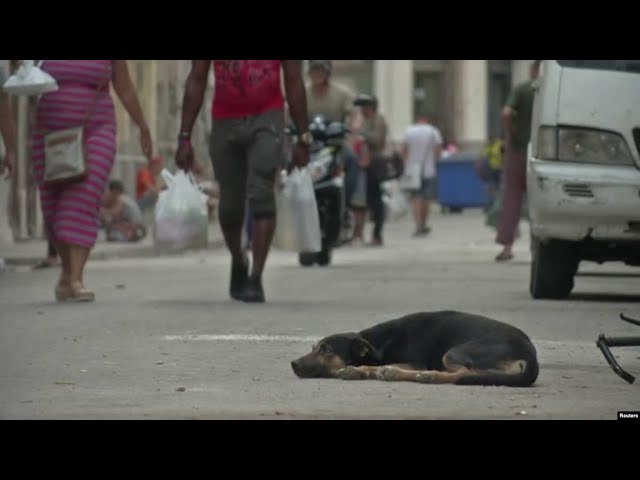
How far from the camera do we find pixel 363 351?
855cm

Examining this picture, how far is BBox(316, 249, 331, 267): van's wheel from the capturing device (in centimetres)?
1775

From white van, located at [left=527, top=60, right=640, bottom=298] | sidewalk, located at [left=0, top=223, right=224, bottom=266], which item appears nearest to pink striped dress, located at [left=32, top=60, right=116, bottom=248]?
white van, located at [left=527, top=60, right=640, bottom=298]

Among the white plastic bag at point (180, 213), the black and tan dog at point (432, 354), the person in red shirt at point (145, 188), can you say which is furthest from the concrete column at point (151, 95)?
the black and tan dog at point (432, 354)

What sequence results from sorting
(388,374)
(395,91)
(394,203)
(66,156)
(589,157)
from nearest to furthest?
(388,374)
(589,157)
(66,156)
(394,203)
(395,91)

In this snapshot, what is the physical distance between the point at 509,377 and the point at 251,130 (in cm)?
457

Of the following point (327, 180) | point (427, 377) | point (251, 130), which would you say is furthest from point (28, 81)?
point (327, 180)

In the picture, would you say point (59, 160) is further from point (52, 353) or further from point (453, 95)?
point (453, 95)

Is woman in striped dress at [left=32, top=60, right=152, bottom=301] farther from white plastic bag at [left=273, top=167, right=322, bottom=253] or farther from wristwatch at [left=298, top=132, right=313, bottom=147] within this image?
white plastic bag at [left=273, top=167, right=322, bottom=253]

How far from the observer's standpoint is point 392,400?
25.7ft

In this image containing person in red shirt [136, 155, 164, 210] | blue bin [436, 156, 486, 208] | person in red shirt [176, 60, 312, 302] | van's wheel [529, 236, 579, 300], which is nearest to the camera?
person in red shirt [176, 60, 312, 302]

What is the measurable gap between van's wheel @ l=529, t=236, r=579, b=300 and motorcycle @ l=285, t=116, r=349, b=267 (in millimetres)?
4636

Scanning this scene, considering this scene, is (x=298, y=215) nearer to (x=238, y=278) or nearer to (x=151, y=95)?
(x=238, y=278)
